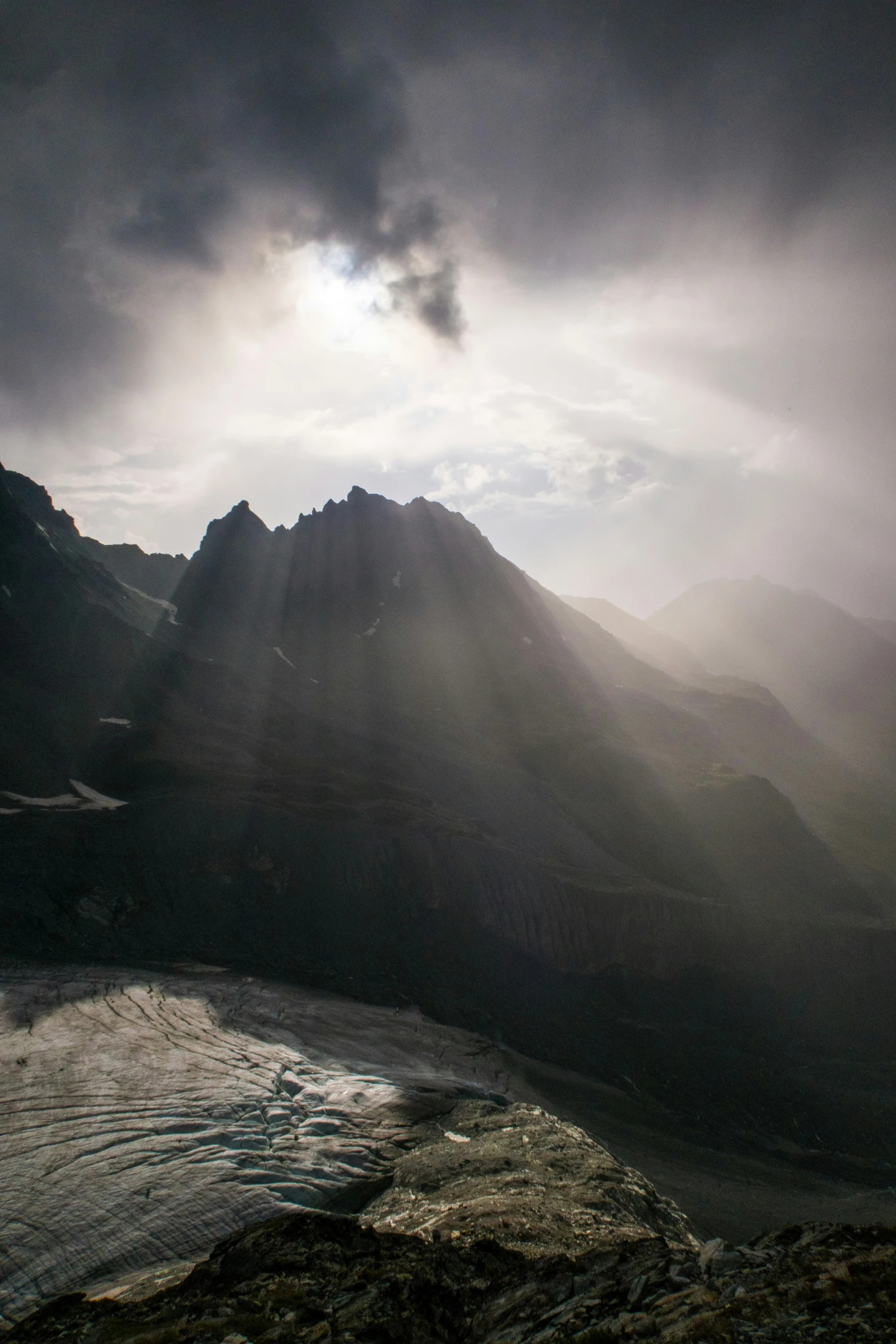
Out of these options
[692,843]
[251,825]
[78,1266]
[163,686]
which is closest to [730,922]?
[692,843]

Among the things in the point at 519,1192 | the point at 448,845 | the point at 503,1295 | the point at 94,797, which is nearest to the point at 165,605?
the point at 94,797

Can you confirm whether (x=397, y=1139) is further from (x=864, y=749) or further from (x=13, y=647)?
(x=864, y=749)

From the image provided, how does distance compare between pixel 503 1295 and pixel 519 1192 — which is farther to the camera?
pixel 519 1192

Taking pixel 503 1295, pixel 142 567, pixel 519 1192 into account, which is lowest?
pixel 519 1192

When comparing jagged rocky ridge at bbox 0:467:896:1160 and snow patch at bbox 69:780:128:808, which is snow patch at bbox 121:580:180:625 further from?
snow patch at bbox 69:780:128:808

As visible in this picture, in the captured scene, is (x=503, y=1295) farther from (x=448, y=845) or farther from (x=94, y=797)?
(x=94, y=797)

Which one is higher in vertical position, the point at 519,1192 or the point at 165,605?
the point at 165,605
